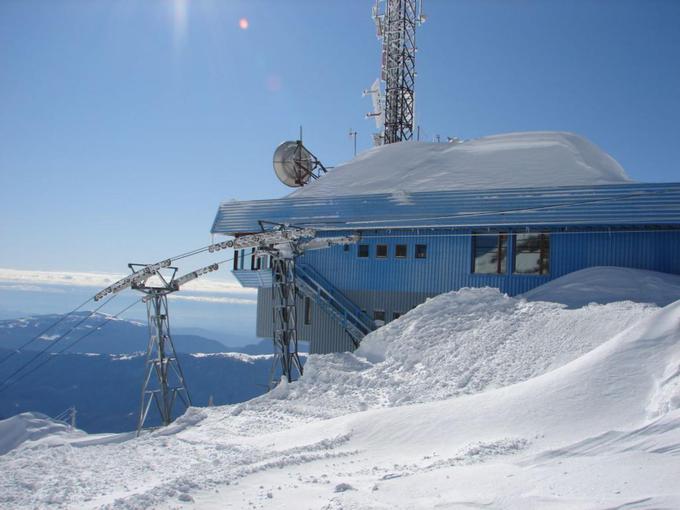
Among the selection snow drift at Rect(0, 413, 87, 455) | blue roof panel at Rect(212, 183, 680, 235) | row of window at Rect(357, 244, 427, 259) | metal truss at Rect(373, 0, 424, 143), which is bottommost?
snow drift at Rect(0, 413, 87, 455)

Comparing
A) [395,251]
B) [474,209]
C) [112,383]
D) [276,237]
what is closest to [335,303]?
[395,251]

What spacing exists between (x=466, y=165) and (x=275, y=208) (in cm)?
876

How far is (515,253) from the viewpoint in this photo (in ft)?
70.7

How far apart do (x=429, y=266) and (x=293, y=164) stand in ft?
49.7

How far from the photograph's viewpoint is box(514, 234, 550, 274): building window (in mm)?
21078

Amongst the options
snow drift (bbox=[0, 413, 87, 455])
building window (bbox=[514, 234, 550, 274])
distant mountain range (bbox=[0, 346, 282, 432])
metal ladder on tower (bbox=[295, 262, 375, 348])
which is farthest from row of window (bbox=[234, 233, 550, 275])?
distant mountain range (bbox=[0, 346, 282, 432])

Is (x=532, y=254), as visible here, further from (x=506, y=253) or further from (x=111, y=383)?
(x=111, y=383)

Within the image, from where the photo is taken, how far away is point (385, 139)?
136 ft

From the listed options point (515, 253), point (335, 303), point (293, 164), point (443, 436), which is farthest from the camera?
point (293, 164)

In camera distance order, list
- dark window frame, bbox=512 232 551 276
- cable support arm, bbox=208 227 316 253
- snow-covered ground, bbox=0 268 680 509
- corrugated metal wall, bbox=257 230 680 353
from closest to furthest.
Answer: snow-covered ground, bbox=0 268 680 509
corrugated metal wall, bbox=257 230 680 353
cable support arm, bbox=208 227 316 253
dark window frame, bbox=512 232 551 276

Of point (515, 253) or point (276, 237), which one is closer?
point (276, 237)

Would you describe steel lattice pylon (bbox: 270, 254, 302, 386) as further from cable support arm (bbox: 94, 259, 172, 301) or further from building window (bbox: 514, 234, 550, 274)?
building window (bbox: 514, 234, 550, 274)

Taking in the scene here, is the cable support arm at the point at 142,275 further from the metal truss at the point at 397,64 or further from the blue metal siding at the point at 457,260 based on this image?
the metal truss at the point at 397,64

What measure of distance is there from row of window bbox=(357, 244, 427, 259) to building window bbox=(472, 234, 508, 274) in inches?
81.1
